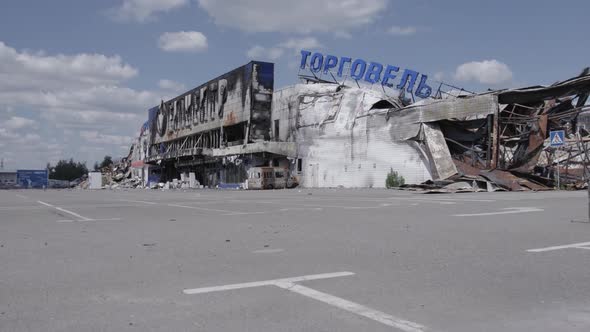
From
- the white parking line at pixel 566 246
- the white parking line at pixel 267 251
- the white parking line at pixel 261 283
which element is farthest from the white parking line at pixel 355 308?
the white parking line at pixel 566 246

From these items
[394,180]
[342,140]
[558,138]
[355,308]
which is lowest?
[355,308]

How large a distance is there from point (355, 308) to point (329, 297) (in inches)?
18.8

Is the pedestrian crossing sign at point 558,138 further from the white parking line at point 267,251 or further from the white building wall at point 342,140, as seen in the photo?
the white parking line at point 267,251

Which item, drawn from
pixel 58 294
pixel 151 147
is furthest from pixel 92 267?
pixel 151 147

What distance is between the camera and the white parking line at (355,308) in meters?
4.64

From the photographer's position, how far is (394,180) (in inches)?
1646

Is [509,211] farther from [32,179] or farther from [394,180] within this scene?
[32,179]

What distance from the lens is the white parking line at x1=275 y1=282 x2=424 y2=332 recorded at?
15.2ft

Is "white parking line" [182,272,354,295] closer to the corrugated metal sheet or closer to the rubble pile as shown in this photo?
the rubble pile

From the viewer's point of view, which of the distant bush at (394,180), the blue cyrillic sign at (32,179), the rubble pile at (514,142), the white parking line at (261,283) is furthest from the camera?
the blue cyrillic sign at (32,179)

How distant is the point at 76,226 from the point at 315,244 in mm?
6603

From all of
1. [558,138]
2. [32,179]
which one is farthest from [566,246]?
[32,179]

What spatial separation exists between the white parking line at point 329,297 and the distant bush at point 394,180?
35.3 m

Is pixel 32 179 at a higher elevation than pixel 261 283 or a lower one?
higher
